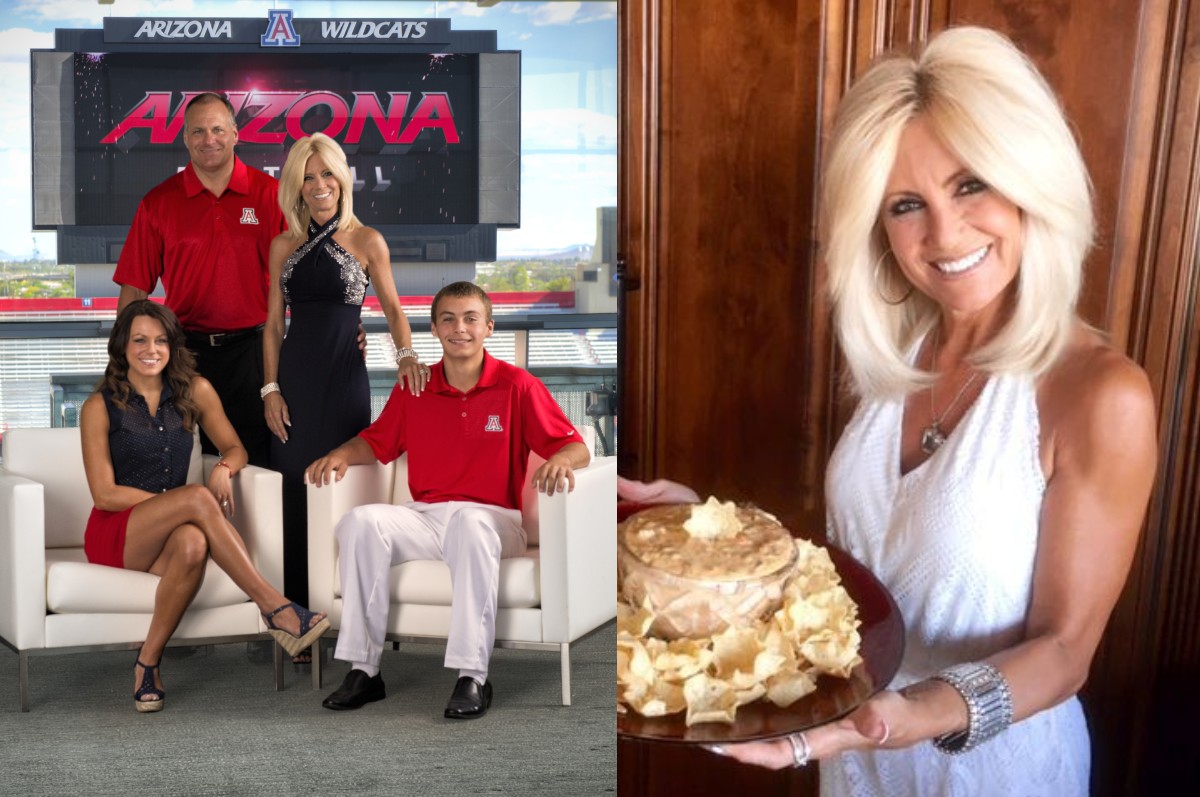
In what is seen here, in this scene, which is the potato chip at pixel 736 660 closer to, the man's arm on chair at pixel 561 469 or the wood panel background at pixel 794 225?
the man's arm on chair at pixel 561 469

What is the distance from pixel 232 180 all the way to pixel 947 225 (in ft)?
2.57

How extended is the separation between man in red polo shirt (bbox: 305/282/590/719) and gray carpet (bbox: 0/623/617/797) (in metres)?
0.11

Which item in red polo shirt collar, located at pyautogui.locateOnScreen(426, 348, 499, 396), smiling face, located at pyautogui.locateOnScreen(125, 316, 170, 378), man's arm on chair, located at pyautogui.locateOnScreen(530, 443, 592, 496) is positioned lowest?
man's arm on chair, located at pyautogui.locateOnScreen(530, 443, 592, 496)

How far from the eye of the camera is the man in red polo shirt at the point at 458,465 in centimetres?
102

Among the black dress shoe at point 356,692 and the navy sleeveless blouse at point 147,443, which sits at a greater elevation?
the navy sleeveless blouse at point 147,443

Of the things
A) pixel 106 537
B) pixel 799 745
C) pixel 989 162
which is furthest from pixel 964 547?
pixel 106 537

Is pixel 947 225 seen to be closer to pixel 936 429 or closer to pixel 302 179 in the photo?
pixel 936 429

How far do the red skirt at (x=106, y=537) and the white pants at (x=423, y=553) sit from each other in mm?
209

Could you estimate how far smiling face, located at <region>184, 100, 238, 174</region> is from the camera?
1002 mm

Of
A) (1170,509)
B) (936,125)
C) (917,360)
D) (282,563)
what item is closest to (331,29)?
(282,563)

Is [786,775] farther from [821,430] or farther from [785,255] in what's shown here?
[785,255]

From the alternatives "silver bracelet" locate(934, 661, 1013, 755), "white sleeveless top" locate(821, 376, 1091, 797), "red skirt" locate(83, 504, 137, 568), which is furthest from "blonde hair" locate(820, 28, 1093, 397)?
"red skirt" locate(83, 504, 137, 568)

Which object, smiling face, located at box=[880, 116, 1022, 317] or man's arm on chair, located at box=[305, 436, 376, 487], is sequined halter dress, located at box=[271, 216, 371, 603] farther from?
smiling face, located at box=[880, 116, 1022, 317]

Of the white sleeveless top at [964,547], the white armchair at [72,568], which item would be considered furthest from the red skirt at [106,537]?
the white sleeveless top at [964,547]
